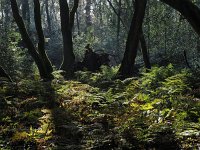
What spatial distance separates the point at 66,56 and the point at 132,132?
494 inches

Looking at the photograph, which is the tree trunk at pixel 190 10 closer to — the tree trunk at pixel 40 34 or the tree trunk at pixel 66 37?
the tree trunk at pixel 40 34

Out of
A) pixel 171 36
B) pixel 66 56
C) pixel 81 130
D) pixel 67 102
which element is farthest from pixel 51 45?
pixel 81 130

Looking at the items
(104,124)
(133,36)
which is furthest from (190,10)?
(133,36)

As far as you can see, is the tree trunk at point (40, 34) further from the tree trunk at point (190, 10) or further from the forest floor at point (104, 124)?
the tree trunk at point (190, 10)

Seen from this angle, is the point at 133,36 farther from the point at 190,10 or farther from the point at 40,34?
the point at 190,10

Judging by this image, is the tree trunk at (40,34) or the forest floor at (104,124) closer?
the forest floor at (104,124)

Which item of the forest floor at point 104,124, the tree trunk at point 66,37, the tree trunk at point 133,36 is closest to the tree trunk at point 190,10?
the forest floor at point 104,124

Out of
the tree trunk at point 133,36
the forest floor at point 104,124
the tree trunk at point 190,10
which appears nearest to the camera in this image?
the forest floor at point 104,124

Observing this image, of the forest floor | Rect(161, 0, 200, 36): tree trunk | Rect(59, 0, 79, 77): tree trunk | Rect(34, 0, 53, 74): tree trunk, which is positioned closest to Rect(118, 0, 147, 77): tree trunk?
Rect(34, 0, 53, 74): tree trunk

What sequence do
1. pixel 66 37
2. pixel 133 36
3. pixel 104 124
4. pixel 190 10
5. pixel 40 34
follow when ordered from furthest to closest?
pixel 66 37 → pixel 40 34 → pixel 133 36 → pixel 190 10 → pixel 104 124

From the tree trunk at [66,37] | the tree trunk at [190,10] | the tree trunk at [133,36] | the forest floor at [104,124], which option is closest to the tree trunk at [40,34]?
the tree trunk at [66,37]

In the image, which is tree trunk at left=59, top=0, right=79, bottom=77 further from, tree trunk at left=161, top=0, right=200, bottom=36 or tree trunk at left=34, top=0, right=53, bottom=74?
tree trunk at left=161, top=0, right=200, bottom=36

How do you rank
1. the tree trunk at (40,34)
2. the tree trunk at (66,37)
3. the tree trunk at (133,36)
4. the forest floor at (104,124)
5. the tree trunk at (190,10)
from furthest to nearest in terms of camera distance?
the tree trunk at (66,37) < the tree trunk at (40,34) < the tree trunk at (133,36) < the tree trunk at (190,10) < the forest floor at (104,124)

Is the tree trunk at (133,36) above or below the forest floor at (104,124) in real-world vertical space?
above
